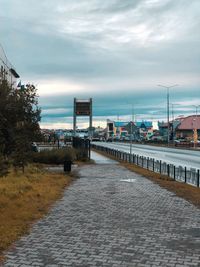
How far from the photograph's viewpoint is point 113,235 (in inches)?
330

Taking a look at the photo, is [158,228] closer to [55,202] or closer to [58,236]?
[58,236]

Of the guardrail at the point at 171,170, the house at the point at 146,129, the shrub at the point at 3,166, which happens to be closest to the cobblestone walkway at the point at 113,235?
the shrub at the point at 3,166

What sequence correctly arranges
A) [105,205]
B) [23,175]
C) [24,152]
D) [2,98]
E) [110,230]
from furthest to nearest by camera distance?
[23,175]
[105,205]
[24,152]
[2,98]
[110,230]

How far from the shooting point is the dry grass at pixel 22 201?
28.5 ft

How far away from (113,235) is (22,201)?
15.3ft

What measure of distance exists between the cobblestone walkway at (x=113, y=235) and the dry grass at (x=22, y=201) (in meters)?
0.28

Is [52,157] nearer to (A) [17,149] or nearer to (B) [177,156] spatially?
(B) [177,156]

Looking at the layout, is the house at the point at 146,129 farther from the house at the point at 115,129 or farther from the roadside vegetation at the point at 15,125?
the roadside vegetation at the point at 15,125

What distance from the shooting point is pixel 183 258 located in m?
6.80

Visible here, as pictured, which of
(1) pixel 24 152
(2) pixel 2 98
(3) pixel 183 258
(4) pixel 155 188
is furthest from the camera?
(4) pixel 155 188

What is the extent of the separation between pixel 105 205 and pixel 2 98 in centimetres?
411

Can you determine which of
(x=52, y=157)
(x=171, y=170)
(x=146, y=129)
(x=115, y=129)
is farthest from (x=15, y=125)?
(x=115, y=129)

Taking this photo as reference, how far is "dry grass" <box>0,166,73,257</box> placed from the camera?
8.68 meters

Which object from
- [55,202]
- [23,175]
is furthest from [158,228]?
[23,175]
